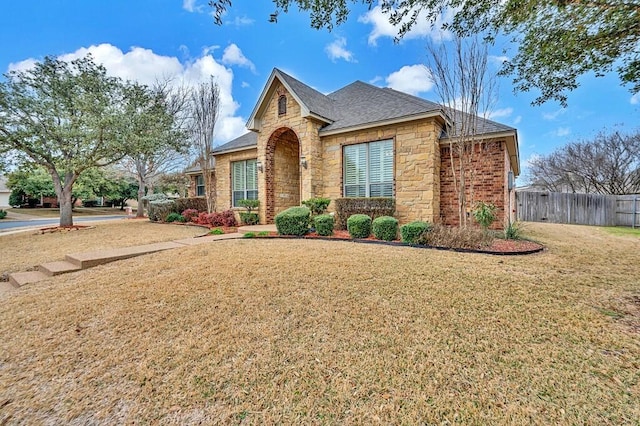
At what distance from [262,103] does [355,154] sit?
4884 millimetres

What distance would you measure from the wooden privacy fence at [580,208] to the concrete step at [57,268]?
2028cm

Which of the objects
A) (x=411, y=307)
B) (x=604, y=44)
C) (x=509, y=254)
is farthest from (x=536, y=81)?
(x=411, y=307)

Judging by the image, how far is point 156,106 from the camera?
1435cm

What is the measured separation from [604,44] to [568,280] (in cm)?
345

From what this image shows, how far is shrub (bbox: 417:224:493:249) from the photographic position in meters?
6.48

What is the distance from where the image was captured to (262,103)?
464 inches

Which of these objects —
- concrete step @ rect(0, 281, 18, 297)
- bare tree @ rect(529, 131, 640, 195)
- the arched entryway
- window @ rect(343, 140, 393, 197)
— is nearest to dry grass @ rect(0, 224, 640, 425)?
concrete step @ rect(0, 281, 18, 297)

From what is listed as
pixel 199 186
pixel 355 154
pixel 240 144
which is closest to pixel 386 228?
pixel 355 154

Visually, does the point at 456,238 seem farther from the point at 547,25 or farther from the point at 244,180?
the point at 244,180

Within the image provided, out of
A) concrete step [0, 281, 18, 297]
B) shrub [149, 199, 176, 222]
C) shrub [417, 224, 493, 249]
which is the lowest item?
concrete step [0, 281, 18, 297]

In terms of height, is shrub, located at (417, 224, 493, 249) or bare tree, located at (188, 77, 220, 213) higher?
bare tree, located at (188, 77, 220, 213)

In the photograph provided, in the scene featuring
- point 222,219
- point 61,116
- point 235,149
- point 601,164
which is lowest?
point 222,219

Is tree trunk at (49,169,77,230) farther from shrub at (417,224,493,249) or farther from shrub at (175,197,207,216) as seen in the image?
shrub at (417,224,493,249)

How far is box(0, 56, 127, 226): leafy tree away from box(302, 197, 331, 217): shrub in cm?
811
